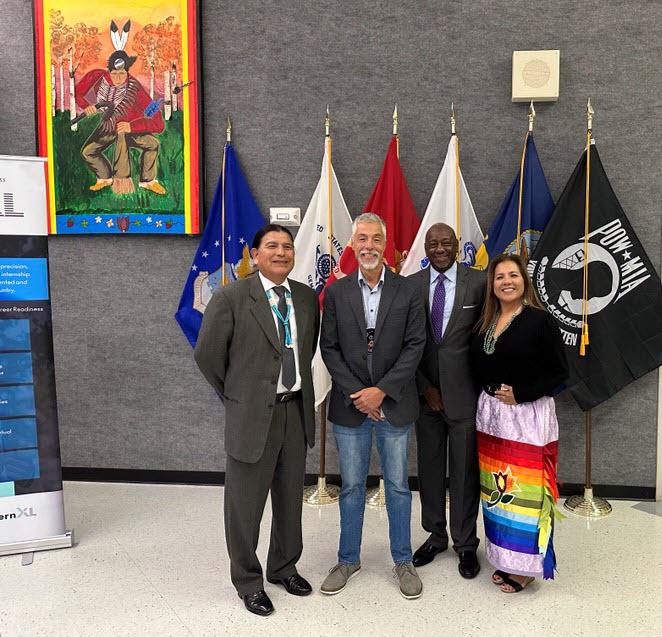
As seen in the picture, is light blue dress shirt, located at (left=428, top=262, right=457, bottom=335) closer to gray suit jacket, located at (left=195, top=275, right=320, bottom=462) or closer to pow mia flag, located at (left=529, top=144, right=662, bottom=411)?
gray suit jacket, located at (left=195, top=275, right=320, bottom=462)

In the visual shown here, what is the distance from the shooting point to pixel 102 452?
3.85 meters

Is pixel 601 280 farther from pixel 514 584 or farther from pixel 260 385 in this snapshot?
pixel 260 385

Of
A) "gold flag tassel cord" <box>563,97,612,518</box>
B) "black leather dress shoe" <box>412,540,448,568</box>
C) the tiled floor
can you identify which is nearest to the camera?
the tiled floor

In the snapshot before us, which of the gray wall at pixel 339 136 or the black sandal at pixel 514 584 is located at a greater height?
the gray wall at pixel 339 136

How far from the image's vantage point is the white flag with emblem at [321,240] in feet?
11.5

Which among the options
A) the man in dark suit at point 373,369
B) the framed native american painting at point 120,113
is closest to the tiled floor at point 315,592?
the man in dark suit at point 373,369

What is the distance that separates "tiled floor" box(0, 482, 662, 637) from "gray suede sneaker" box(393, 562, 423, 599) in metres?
0.03

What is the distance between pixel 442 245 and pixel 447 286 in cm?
18

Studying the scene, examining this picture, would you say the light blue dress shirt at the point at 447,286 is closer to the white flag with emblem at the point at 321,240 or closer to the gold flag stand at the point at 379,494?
the white flag with emblem at the point at 321,240

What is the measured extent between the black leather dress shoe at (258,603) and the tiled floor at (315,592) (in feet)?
0.10

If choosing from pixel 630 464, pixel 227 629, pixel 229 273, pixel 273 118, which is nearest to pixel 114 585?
pixel 227 629

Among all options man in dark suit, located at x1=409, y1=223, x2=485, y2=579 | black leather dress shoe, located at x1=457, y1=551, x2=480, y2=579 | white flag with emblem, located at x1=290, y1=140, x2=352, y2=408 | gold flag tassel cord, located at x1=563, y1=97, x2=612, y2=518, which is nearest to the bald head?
man in dark suit, located at x1=409, y1=223, x2=485, y2=579

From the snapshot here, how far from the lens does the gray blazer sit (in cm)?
235

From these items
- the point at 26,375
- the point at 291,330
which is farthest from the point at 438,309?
the point at 26,375
